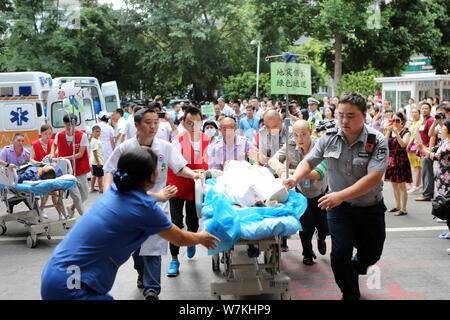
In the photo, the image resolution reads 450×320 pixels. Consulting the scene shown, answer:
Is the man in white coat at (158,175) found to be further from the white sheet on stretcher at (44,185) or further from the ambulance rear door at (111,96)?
the ambulance rear door at (111,96)

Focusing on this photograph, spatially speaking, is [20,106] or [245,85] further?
[245,85]

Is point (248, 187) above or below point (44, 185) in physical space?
above

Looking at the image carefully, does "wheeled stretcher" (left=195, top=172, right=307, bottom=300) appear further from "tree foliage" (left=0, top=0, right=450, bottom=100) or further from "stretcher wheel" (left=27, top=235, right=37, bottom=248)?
"tree foliage" (left=0, top=0, right=450, bottom=100)

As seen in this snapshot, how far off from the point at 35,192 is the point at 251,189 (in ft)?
13.2

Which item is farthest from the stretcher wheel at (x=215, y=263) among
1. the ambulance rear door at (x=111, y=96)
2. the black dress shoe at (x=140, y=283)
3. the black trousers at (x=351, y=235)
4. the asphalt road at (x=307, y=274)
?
the ambulance rear door at (x=111, y=96)

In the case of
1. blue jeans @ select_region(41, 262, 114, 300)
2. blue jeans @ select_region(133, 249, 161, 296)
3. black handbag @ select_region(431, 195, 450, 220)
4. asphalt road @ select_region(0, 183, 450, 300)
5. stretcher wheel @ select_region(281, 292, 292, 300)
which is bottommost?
asphalt road @ select_region(0, 183, 450, 300)

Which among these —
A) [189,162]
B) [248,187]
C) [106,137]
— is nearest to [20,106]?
[106,137]

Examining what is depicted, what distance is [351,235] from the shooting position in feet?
15.3

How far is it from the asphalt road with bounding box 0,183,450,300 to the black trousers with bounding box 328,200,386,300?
0.69 meters

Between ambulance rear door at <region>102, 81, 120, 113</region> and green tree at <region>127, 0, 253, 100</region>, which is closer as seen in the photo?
ambulance rear door at <region>102, 81, 120, 113</region>

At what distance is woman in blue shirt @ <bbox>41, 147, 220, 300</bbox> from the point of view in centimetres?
296

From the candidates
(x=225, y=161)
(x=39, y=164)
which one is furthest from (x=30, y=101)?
(x=225, y=161)

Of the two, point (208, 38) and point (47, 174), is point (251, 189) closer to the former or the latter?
point (47, 174)

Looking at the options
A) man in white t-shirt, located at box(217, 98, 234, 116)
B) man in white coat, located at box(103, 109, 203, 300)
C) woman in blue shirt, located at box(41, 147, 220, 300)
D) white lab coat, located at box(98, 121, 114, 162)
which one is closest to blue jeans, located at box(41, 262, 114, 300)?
woman in blue shirt, located at box(41, 147, 220, 300)
